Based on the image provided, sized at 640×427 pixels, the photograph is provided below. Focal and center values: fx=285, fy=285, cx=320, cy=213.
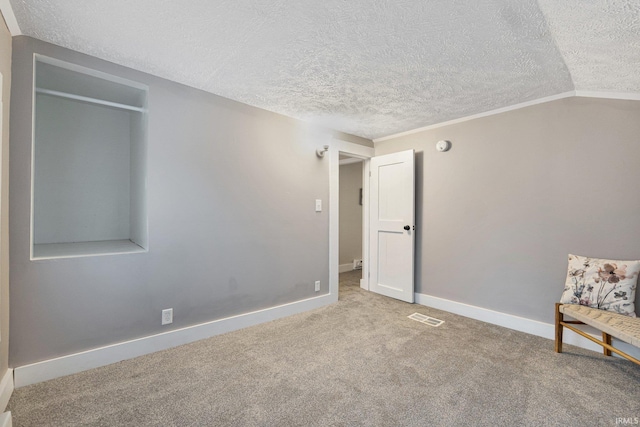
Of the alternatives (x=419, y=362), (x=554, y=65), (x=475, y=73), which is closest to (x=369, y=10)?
(x=475, y=73)

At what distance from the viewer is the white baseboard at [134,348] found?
1825 mm

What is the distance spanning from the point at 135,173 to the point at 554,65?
3.58 m

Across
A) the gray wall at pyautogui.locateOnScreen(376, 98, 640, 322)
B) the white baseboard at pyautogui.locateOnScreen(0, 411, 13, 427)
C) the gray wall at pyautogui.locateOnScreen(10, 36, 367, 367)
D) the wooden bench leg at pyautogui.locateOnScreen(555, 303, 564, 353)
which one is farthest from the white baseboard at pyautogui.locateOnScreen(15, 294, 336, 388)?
the wooden bench leg at pyautogui.locateOnScreen(555, 303, 564, 353)

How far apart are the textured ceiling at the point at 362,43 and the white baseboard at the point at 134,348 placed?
6.85 ft

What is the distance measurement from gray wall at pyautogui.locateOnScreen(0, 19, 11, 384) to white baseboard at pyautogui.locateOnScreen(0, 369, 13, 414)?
35 millimetres

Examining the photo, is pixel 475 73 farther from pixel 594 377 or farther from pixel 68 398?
pixel 68 398

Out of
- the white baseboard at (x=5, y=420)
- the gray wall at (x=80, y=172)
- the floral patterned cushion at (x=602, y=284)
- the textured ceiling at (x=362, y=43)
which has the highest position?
the textured ceiling at (x=362, y=43)

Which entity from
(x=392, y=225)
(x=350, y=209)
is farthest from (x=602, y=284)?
(x=350, y=209)

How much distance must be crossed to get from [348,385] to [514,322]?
1.92 m

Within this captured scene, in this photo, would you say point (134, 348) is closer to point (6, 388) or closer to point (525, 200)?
point (6, 388)

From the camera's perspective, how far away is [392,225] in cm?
375

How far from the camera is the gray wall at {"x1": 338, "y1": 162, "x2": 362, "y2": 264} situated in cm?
562

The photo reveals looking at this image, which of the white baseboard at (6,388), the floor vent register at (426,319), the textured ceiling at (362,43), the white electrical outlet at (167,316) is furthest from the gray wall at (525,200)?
the white baseboard at (6,388)

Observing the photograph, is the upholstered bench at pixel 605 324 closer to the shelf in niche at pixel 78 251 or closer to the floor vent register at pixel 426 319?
the floor vent register at pixel 426 319
